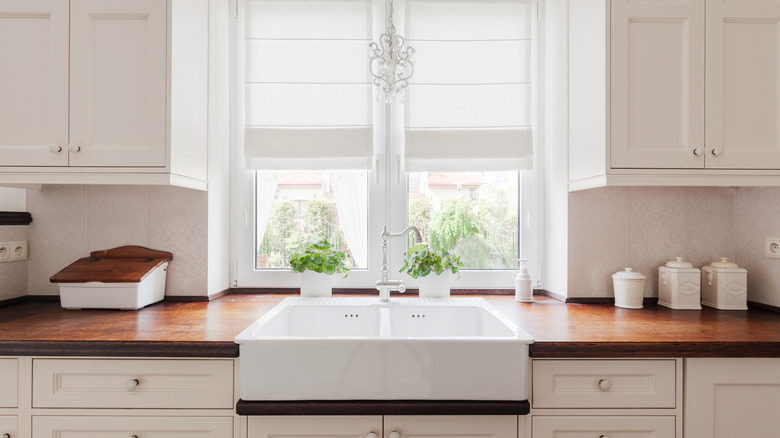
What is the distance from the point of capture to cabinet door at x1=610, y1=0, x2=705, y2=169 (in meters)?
1.54

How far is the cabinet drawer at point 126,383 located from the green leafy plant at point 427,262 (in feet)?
2.87

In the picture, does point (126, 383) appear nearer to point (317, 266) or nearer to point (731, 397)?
point (317, 266)

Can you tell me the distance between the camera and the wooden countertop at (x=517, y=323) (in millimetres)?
1264

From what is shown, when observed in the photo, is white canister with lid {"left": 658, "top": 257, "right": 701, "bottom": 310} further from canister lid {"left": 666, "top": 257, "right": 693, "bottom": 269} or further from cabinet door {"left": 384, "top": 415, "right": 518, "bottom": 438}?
cabinet door {"left": 384, "top": 415, "right": 518, "bottom": 438}

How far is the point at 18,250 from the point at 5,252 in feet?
0.19

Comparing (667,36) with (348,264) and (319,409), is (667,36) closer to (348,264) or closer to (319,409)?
(348,264)

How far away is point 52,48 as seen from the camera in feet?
4.95

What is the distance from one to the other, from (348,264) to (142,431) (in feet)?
3.51

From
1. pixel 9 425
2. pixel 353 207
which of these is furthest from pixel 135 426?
pixel 353 207

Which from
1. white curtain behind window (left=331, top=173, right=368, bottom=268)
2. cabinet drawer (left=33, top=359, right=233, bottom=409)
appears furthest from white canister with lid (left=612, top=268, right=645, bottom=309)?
cabinet drawer (left=33, top=359, right=233, bottom=409)

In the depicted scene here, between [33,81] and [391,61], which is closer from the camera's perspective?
[33,81]

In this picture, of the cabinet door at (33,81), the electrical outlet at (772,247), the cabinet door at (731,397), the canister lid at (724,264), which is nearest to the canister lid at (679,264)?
the canister lid at (724,264)

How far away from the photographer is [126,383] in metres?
1.27

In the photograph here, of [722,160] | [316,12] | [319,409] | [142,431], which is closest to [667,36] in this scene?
[722,160]
